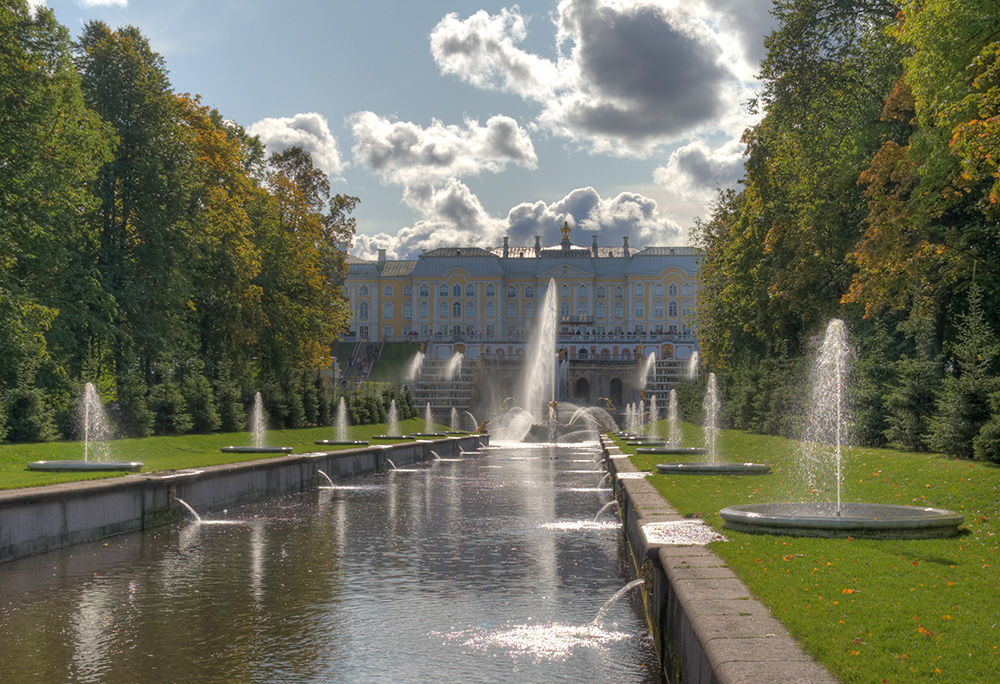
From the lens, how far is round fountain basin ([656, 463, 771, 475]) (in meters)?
15.5

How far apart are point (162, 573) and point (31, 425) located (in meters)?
12.6

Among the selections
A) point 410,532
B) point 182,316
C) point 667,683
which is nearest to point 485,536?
point 410,532

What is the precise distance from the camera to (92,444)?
66.3ft

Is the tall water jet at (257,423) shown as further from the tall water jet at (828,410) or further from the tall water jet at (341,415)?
→ the tall water jet at (828,410)

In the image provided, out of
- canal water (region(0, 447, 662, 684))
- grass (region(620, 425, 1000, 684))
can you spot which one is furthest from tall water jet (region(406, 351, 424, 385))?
grass (region(620, 425, 1000, 684))

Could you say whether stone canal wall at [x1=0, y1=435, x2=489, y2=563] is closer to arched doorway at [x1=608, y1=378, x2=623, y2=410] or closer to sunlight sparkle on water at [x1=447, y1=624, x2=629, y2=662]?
sunlight sparkle on water at [x1=447, y1=624, x2=629, y2=662]

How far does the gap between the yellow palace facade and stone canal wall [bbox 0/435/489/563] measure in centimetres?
9291

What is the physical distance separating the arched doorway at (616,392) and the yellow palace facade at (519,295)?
23.4m

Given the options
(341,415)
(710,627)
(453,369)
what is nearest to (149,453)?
(341,415)

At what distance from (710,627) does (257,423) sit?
1014 inches

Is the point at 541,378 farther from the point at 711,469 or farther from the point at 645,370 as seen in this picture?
the point at 711,469

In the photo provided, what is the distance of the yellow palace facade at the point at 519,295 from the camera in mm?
113625

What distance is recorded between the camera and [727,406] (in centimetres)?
3688

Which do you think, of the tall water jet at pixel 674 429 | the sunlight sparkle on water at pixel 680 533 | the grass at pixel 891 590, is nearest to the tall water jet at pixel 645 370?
the tall water jet at pixel 674 429
